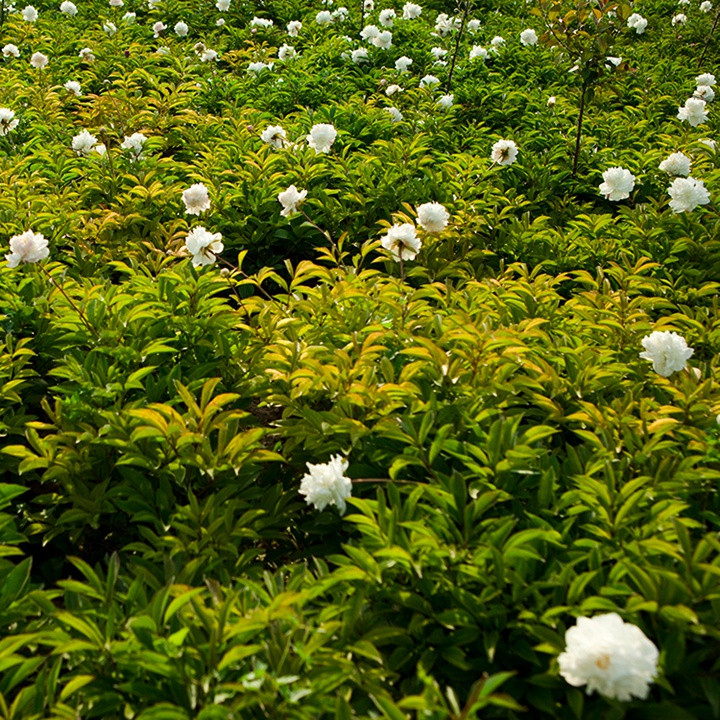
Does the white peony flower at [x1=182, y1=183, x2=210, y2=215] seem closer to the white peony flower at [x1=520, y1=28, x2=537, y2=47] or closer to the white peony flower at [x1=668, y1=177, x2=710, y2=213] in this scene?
the white peony flower at [x1=668, y1=177, x2=710, y2=213]

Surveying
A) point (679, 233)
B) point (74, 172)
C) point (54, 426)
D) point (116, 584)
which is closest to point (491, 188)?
point (679, 233)

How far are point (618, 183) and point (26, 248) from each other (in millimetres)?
2607

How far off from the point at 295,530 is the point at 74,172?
2.65 metres

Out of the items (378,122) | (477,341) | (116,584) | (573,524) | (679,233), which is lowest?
(116,584)

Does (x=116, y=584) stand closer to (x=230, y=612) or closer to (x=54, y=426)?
(x=230, y=612)

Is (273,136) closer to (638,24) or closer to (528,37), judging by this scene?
(528,37)

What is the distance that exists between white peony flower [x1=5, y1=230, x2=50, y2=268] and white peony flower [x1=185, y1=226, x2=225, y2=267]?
49cm

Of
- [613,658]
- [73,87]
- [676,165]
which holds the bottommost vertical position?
[613,658]

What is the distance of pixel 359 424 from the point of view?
193 cm

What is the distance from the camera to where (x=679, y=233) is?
3.32 meters

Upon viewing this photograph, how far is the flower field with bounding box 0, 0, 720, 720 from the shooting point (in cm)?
139

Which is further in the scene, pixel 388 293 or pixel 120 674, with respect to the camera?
pixel 388 293

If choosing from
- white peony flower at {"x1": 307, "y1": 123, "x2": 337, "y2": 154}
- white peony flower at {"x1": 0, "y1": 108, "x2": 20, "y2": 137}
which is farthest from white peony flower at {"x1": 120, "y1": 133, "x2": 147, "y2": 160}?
white peony flower at {"x1": 307, "y1": 123, "x2": 337, "y2": 154}

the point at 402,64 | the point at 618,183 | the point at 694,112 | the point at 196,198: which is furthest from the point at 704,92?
the point at 196,198
